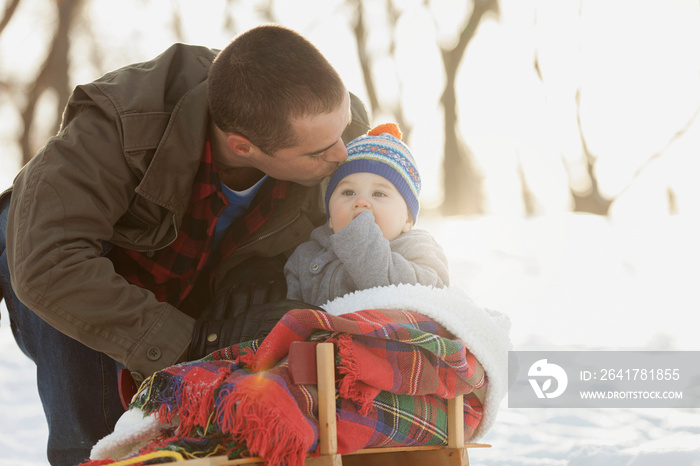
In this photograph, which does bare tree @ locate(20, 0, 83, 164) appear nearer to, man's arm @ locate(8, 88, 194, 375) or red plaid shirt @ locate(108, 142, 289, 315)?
red plaid shirt @ locate(108, 142, 289, 315)

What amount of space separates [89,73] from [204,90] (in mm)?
4068

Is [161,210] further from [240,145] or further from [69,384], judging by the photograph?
[69,384]

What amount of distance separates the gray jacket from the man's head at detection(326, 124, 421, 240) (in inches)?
2.1

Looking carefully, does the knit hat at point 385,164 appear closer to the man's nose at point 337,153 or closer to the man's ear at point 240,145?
the man's nose at point 337,153

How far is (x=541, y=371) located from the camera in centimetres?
249

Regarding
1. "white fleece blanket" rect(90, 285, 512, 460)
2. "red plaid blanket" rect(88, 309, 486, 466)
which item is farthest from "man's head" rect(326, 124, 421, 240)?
"red plaid blanket" rect(88, 309, 486, 466)

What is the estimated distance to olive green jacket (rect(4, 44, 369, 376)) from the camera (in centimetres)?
161

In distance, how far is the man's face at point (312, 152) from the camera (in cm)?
180

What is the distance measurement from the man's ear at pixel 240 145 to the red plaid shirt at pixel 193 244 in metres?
0.06

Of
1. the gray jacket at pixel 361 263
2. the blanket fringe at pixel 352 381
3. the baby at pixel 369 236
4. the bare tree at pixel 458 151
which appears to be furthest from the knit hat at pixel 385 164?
the bare tree at pixel 458 151

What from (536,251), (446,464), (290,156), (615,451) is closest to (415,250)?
(290,156)

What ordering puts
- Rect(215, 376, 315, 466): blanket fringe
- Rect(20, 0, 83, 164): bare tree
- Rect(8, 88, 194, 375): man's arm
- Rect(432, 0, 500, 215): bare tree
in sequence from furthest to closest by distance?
Rect(432, 0, 500, 215): bare tree < Rect(20, 0, 83, 164): bare tree < Rect(8, 88, 194, 375): man's arm < Rect(215, 376, 315, 466): blanket fringe

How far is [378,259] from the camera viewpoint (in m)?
1.71

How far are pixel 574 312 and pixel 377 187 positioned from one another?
2242 millimetres
